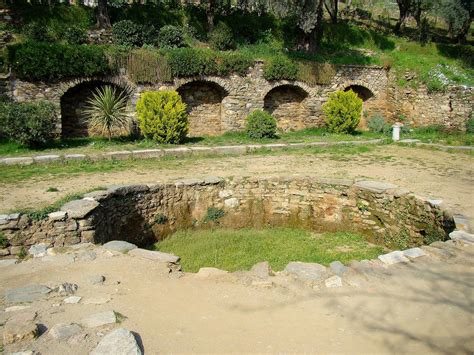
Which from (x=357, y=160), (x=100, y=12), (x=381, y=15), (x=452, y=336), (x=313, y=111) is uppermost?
(x=381, y=15)

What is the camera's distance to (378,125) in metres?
17.4

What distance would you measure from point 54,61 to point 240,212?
7.77 meters

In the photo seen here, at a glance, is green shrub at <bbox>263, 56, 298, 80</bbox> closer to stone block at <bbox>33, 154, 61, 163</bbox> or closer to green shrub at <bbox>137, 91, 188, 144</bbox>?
green shrub at <bbox>137, 91, 188, 144</bbox>

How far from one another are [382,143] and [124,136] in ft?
28.1

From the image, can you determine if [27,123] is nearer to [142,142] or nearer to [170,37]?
[142,142]

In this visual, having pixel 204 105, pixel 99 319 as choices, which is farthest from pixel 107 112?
pixel 99 319

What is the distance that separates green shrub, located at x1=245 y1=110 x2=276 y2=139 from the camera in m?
14.8

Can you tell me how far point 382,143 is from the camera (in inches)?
576

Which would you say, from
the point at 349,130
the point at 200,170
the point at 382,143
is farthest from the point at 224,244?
the point at 349,130

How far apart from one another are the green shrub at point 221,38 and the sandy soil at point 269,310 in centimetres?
1421

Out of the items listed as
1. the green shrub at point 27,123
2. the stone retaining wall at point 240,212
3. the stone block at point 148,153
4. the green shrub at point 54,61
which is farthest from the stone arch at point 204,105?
the stone retaining wall at point 240,212

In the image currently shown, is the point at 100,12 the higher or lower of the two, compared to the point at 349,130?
higher

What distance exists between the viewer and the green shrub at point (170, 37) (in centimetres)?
1635

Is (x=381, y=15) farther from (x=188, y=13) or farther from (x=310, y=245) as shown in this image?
(x=310, y=245)
